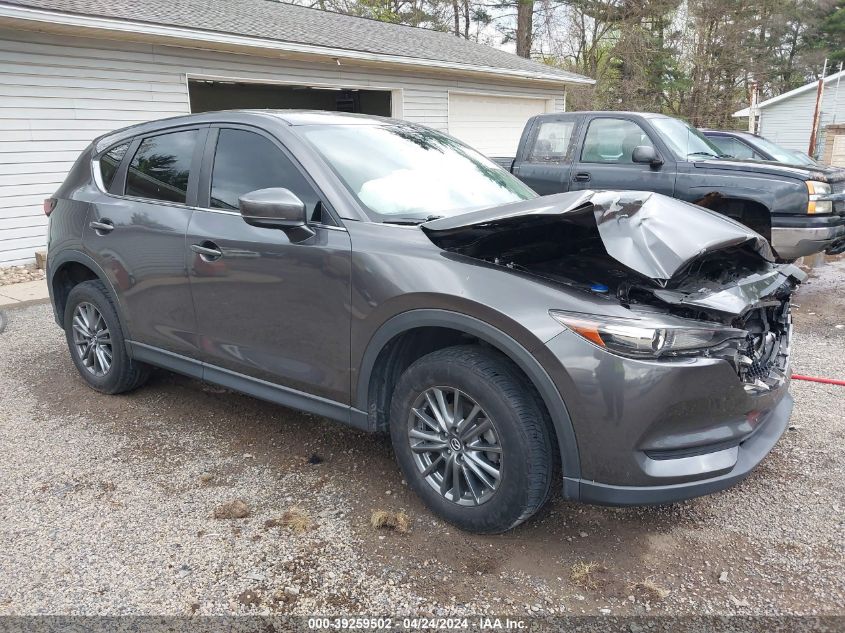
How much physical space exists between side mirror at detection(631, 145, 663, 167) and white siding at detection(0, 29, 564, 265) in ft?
23.1

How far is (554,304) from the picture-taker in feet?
8.14

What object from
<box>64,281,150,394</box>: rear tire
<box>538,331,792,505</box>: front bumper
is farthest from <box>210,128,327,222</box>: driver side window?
<box>538,331,792,505</box>: front bumper

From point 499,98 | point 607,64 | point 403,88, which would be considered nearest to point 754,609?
point 403,88

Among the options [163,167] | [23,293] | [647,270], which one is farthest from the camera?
[23,293]

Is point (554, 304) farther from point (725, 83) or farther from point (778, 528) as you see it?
point (725, 83)

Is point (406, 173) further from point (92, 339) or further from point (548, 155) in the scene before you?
point (548, 155)

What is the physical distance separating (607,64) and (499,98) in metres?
16.1

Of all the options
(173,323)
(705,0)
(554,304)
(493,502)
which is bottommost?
(493,502)

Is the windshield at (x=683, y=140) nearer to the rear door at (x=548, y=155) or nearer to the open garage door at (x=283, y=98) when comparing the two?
the rear door at (x=548, y=155)

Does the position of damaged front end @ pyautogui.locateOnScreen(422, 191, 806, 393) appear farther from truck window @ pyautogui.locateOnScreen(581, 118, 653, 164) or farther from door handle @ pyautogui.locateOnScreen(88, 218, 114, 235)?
truck window @ pyautogui.locateOnScreen(581, 118, 653, 164)

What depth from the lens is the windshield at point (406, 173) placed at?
3250mm

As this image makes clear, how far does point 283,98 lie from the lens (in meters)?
17.0

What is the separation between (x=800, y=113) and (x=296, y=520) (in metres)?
37.0

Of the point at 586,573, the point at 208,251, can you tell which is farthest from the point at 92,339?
the point at 586,573
